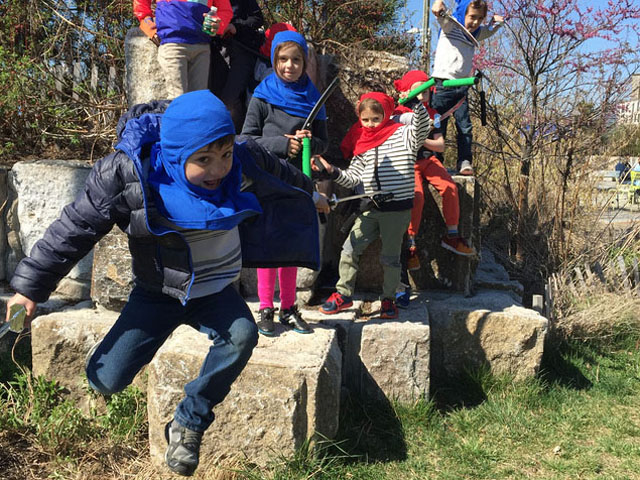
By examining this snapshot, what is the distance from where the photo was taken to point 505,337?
3.93m

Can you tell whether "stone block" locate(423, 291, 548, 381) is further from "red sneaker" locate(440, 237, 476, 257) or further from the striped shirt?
the striped shirt

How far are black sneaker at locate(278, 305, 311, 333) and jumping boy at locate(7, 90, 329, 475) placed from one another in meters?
0.72

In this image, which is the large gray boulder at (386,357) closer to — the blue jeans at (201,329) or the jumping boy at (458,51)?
the blue jeans at (201,329)

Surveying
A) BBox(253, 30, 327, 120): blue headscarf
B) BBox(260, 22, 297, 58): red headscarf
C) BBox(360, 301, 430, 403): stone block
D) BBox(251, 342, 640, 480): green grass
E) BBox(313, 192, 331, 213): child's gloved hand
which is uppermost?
BBox(260, 22, 297, 58): red headscarf

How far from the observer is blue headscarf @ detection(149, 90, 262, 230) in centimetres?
209

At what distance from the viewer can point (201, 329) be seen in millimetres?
2520

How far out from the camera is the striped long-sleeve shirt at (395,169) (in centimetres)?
375

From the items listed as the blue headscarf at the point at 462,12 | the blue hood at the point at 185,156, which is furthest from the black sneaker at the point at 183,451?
the blue headscarf at the point at 462,12

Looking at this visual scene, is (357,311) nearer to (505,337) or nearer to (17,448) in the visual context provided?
(505,337)

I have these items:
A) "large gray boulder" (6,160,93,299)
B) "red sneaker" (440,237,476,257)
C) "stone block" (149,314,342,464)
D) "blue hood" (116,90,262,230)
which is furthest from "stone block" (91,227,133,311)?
"red sneaker" (440,237,476,257)

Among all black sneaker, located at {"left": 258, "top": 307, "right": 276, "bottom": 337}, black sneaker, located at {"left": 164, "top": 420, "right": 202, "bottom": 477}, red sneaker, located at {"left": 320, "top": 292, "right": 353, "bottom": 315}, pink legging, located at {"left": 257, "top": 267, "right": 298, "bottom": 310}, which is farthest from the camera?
red sneaker, located at {"left": 320, "top": 292, "right": 353, "bottom": 315}

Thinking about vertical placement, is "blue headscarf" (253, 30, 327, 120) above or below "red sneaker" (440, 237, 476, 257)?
above

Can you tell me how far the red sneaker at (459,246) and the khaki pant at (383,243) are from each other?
1.88 feet

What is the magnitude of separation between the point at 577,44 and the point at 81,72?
15.4ft
